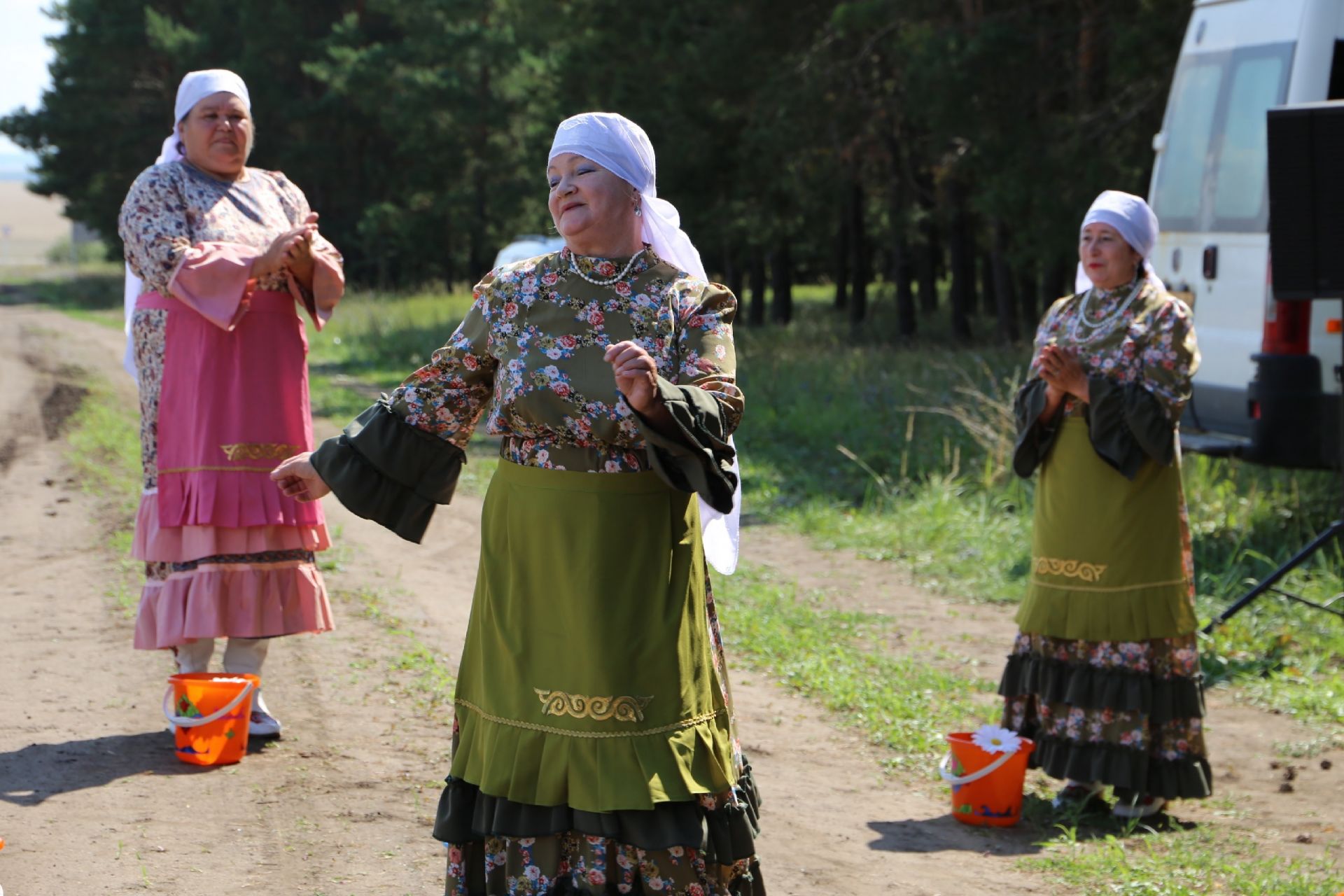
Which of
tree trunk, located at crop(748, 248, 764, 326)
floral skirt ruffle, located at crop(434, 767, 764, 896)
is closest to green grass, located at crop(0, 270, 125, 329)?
tree trunk, located at crop(748, 248, 764, 326)

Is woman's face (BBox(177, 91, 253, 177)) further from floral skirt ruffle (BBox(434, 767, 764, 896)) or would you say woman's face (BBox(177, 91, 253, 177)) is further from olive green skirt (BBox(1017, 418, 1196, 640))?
olive green skirt (BBox(1017, 418, 1196, 640))

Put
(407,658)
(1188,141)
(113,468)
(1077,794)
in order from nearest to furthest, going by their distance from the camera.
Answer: (1077,794), (407,658), (1188,141), (113,468)

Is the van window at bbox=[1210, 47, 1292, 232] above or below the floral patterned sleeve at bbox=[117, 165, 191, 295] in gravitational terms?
above

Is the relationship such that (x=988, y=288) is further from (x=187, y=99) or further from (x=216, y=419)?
(x=216, y=419)

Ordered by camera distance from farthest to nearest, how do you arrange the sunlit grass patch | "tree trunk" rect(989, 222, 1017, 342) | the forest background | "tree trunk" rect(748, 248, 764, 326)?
"tree trunk" rect(748, 248, 764, 326) → "tree trunk" rect(989, 222, 1017, 342) → the forest background → the sunlit grass patch

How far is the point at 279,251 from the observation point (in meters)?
4.86

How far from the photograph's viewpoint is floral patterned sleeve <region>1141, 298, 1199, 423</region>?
197 inches

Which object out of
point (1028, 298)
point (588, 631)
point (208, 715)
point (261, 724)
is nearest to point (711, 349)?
point (588, 631)

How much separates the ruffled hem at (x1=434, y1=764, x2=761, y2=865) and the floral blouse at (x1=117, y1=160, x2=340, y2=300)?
2.43 m

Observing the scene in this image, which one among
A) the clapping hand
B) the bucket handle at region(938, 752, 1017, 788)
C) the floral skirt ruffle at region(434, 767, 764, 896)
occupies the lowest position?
the bucket handle at region(938, 752, 1017, 788)

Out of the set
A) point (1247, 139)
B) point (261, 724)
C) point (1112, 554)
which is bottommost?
point (261, 724)

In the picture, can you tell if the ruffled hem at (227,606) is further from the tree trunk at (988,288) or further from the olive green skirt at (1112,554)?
the tree trunk at (988,288)

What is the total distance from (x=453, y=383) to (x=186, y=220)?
2.17 m

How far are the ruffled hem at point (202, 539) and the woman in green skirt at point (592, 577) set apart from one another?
1.89 meters
